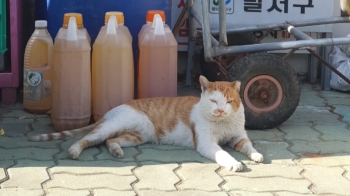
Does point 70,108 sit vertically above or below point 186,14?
below

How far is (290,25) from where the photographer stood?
4.30 m

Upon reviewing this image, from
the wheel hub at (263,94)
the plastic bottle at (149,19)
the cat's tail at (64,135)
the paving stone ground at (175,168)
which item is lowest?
the paving stone ground at (175,168)

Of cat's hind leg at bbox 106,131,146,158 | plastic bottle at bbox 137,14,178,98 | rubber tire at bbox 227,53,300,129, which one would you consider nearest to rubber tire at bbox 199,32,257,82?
plastic bottle at bbox 137,14,178,98

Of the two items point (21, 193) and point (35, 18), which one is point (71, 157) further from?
point (35, 18)

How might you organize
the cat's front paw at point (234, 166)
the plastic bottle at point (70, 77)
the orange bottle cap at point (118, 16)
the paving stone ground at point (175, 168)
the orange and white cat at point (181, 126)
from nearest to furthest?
1. the paving stone ground at point (175, 168)
2. the cat's front paw at point (234, 166)
3. the orange and white cat at point (181, 126)
4. the plastic bottle at point (70, 77)
5. the orange bottle cap at point (118, 16)

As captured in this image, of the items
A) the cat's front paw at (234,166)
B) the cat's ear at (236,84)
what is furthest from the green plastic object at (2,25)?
the cat's front paw at (234,166)

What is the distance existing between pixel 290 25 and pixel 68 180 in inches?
79.1

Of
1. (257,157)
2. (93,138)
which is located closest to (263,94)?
(257,157)

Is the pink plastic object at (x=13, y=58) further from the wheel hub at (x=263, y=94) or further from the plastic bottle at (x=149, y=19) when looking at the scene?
the wheel hub at (x=263, y=94)

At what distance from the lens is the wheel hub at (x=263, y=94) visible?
3836 mm

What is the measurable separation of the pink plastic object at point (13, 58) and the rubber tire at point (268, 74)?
146 centimetres

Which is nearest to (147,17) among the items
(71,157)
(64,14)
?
(64,14)

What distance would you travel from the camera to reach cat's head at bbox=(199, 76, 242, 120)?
3417mm

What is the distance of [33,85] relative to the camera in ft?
13.5
